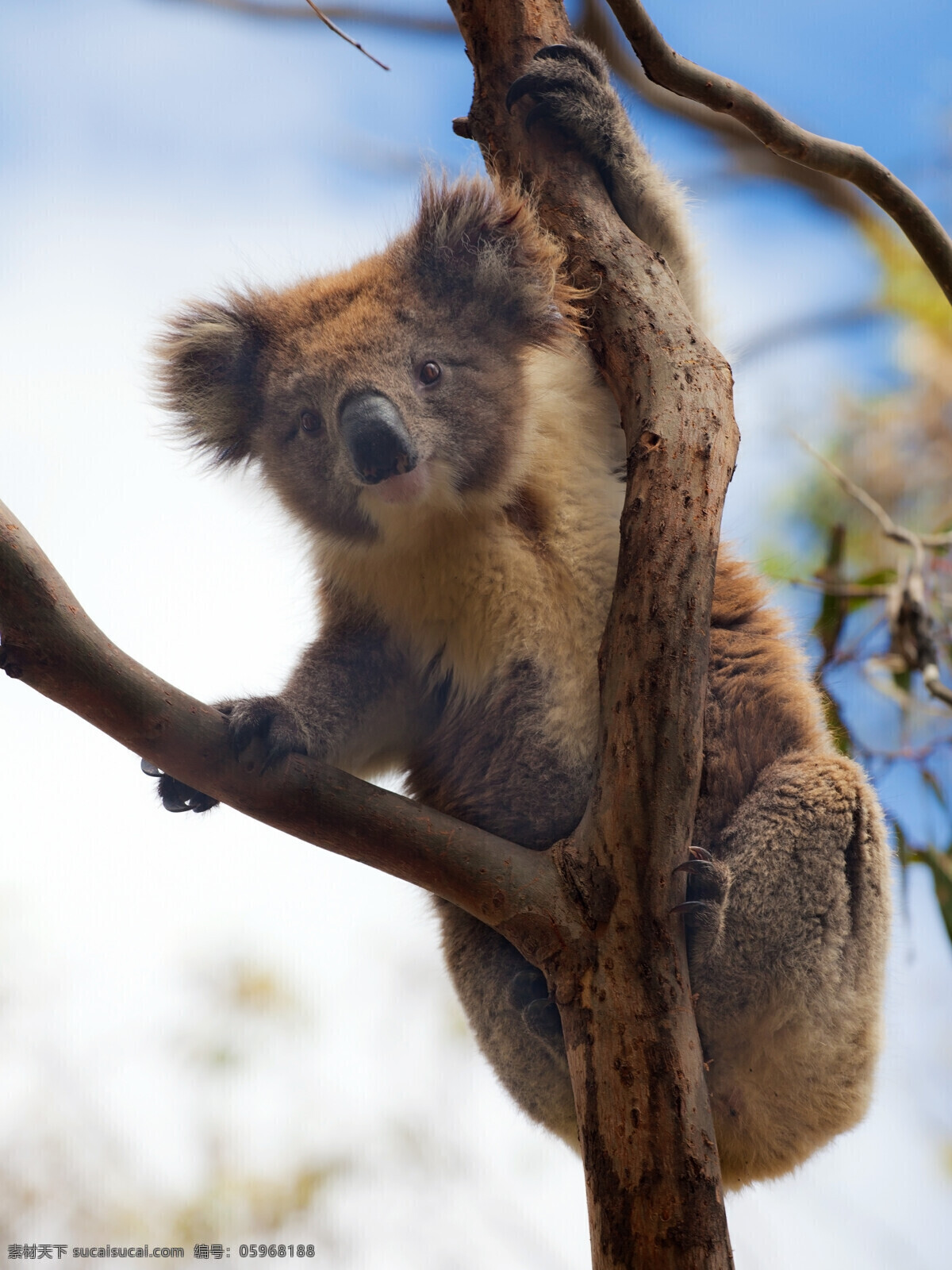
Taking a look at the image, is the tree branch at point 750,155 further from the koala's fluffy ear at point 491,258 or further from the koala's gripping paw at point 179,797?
the koala's gripping paw at point 179,797

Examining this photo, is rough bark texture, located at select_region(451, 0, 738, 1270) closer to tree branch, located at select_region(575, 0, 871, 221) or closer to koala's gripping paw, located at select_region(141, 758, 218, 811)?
koala's gripping paw, located at select_region(141, 758, 218, 811)

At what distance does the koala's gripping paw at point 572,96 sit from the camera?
7.30 feet

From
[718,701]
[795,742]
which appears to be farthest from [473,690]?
[795,742]

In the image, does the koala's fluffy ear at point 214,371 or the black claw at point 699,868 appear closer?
Answer: the black claw at point 699,868

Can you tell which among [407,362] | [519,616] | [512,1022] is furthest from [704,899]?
[407,362]

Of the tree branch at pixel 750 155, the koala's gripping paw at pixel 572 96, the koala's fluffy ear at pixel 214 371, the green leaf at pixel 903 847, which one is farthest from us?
the tree branch at pixel 750 155

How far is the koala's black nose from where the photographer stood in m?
2.12

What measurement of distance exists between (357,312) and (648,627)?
3.34 ft

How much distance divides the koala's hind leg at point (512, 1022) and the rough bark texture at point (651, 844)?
383 millimetres

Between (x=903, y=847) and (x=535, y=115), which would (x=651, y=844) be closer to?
(x=535, y=115)

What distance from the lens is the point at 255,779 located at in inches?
69.3

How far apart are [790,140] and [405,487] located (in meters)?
1.01

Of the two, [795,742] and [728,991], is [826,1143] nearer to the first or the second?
[728,991]

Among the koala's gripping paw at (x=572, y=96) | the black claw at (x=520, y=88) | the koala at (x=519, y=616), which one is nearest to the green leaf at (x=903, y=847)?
the koala at (x=519, y=616)
